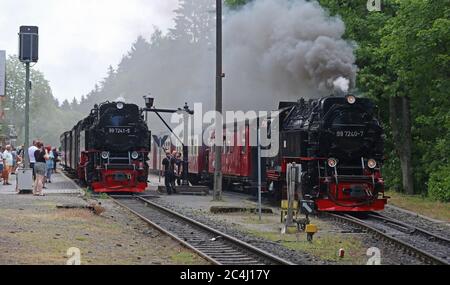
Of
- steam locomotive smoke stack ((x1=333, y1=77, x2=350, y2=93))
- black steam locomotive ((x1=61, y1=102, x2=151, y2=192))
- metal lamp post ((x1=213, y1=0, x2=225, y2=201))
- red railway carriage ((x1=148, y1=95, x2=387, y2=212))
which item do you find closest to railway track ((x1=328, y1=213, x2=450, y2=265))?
red railway carriage ((x1=148, y1=95, x2=387, y2=212))

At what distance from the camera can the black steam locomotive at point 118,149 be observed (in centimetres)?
2558

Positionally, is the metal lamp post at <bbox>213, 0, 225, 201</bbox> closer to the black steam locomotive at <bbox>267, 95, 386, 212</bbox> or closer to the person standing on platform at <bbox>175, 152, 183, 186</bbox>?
the person standing on platform at <bbox>175, 152, 183, 186</bbox>

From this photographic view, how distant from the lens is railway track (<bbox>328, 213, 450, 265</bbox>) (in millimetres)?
11977

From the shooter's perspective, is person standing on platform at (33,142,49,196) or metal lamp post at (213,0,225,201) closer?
metal lamp post at (213,0,225,201)

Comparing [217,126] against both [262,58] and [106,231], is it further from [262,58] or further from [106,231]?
[106,231]

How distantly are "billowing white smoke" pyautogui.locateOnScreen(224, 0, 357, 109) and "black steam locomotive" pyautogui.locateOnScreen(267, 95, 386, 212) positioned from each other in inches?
120

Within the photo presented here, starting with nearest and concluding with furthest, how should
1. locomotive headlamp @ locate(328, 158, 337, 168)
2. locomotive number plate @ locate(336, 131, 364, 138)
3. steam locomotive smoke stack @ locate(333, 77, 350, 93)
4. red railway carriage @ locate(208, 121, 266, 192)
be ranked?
locomotive headlamp @ locate(328, 158, 337, 168) → locomotive number plate @ locate(336, 131, 364, 138) → steam locomotive smoke stack @ locate(333, 77, 350, 93) → red railway carriage @ locate(208, 121, 266, 192)

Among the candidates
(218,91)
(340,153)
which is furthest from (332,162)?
(218,91)

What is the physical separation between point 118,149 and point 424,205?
412 inches

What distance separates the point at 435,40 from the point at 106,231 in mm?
12075

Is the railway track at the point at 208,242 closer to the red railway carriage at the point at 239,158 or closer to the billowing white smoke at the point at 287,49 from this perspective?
the red railway carriage at the point at 239,158

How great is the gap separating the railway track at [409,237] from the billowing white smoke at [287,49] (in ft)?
16.0

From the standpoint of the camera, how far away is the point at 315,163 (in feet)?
60.9
